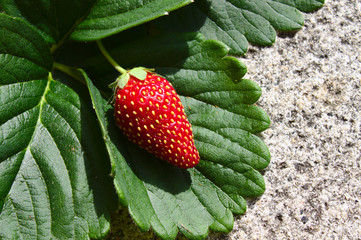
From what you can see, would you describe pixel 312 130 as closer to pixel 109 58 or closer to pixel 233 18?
pixel 233 18

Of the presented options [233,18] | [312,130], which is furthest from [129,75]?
[312,130]

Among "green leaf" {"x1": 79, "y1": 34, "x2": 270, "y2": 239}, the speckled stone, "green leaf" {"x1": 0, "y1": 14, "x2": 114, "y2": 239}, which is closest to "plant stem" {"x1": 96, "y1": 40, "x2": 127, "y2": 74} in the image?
"green leaf" {"x1": 79, "y1": 34, "x2": 270, "y2": 239}

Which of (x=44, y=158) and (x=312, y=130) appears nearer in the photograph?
(x=44, y=158)

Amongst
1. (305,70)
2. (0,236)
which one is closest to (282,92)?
(305,70)

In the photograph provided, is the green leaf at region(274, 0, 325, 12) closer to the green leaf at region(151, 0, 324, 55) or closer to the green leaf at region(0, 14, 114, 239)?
the green leaf at region(151, 0, 324, 55)

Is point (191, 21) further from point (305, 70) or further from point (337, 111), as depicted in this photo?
point (337, 111)

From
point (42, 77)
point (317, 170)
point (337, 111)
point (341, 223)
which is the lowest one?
point (341, 223)

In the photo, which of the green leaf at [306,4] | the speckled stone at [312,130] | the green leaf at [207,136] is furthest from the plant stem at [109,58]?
the green leaf at [306,4]
